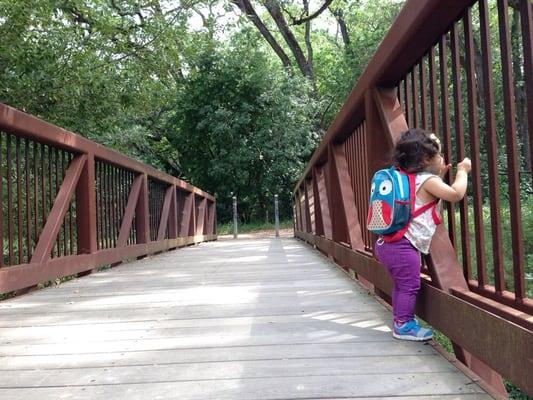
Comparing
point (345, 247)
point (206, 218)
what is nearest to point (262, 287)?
point (345, 247)

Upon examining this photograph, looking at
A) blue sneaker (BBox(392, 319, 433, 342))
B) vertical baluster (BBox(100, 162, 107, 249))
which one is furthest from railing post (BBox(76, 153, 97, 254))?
blue sneaker (BBox(392, 319, 433, 342))

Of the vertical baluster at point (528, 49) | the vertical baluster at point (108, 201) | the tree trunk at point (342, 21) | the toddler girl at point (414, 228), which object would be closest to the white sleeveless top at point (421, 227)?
the toddler girl at point (414, 228)

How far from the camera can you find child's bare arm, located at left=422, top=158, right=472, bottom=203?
1934 mm

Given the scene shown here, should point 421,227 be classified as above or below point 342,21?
below

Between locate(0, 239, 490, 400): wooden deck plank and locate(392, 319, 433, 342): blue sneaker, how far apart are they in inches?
1.6

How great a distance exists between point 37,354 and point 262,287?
1810 millimetres

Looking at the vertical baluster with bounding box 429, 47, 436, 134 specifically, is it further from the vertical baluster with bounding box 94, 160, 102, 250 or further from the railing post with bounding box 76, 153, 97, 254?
the vertical baluster with bounding box 94, 160, 102, 250

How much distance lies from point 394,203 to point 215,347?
35.3 inches

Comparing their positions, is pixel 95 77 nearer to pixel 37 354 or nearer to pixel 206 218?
pixel 37 354

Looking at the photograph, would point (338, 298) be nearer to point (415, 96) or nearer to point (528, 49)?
point (415, 96)

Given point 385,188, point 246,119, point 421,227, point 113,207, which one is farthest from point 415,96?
point 246,119

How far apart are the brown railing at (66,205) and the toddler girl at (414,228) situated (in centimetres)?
228

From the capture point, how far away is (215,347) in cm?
218

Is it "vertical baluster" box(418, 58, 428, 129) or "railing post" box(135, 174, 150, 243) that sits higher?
"vertical baluster" box(418, 58, 428, 129)
